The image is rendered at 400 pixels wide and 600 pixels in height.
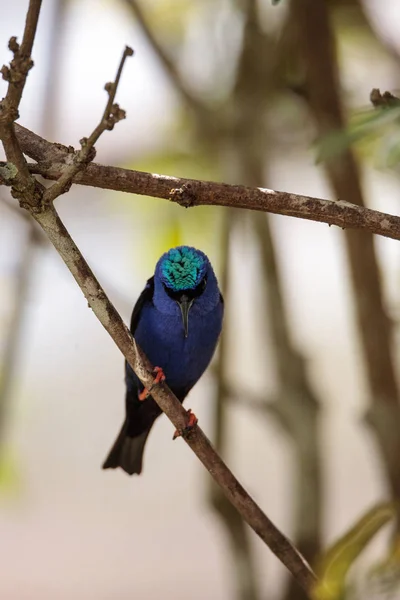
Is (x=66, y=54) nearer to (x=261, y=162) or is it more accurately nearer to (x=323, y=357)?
(x=261, y=162)

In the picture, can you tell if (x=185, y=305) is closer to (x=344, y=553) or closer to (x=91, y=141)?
(x=344, y=553)

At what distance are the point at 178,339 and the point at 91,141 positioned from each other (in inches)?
65.7

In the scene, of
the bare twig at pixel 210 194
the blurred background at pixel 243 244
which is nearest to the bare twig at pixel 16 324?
the blurred background at pixel 243 244

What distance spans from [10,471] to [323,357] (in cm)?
225

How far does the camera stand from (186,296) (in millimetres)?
3215

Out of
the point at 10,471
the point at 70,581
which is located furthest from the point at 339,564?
the point at 70,581

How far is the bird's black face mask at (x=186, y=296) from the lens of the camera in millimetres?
3212

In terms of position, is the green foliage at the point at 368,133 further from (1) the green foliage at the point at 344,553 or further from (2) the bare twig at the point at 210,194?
(1) the green foliage at the point at 344,553

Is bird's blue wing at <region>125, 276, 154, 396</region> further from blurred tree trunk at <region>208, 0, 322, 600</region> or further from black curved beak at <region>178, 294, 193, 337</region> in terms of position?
blurred tree trunk at <region>208, 0, 322, 600</region>

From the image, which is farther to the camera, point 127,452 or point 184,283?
point 127,452


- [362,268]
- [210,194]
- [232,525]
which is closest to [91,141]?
[210,194]

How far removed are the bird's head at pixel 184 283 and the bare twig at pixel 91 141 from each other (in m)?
1.18

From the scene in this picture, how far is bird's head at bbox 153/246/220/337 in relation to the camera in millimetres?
3156

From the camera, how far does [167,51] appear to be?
4301 mm
